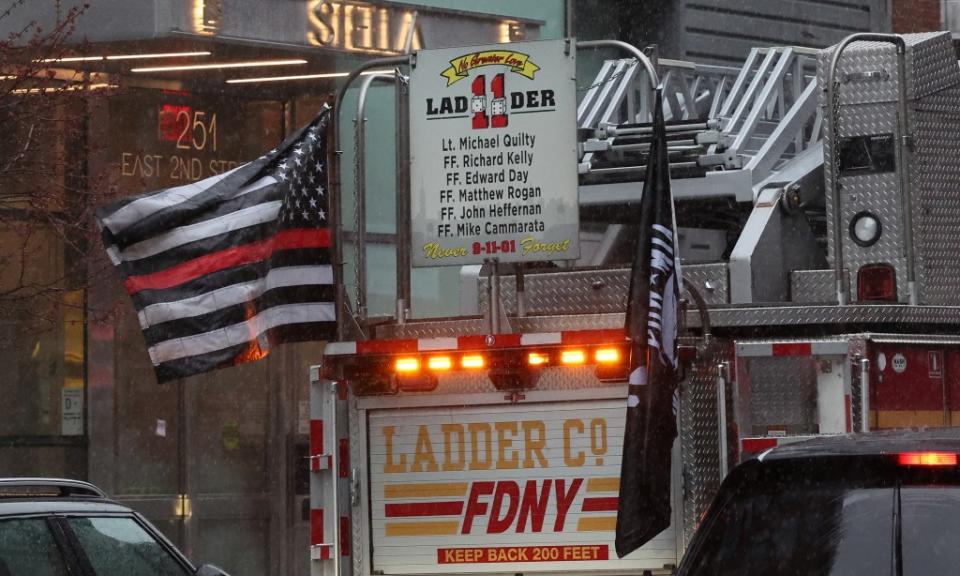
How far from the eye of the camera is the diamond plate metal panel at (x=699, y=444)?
24.8 ft

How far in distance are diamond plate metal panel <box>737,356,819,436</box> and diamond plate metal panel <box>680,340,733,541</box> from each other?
0.14 m

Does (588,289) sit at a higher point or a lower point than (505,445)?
higher

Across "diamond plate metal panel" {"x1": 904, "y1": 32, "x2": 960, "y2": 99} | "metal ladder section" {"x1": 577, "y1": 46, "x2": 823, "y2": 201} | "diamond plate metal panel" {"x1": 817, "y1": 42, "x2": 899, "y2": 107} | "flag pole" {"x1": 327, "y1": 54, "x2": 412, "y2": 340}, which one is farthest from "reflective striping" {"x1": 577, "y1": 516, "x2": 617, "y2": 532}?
"diamond plate metal panel" {"x1": 904, "y1": 32, "x2": 960, "y2": 99}

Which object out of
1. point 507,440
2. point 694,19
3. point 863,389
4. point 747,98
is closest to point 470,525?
point 507,440

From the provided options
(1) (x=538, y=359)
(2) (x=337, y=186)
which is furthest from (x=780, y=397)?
(2) (x=337, y=186)

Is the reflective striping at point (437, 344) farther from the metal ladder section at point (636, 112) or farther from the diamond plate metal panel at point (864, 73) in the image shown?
the diamond plate metal panel at point (864, 73)

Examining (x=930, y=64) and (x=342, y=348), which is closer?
(x=342, y=348)

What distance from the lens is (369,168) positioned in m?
13.8

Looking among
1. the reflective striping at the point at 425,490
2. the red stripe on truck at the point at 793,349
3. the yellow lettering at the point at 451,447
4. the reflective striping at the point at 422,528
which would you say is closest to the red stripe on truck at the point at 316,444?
the reflective striping at the point at 425,490

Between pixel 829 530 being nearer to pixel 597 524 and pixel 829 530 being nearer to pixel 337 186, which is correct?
pixel 597 524

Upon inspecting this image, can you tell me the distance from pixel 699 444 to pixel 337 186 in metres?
2.20

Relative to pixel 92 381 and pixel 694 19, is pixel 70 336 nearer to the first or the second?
pixel 92 381

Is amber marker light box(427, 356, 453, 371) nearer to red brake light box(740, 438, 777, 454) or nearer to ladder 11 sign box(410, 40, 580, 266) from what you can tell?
ladder 11 sign box(410, 40, 580, 266)

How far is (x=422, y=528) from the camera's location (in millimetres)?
7887
